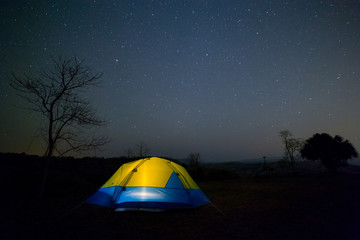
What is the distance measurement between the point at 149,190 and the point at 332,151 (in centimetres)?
3140

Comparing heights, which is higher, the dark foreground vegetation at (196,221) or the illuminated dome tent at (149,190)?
the illuminated dome tent at (149,190)

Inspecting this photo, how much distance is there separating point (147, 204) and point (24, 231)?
10.8 ft

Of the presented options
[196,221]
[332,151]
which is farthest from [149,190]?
[332,151]

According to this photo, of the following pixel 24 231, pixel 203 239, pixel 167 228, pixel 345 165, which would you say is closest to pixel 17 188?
pixel 24 231

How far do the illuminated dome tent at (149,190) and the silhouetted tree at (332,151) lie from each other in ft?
96.2

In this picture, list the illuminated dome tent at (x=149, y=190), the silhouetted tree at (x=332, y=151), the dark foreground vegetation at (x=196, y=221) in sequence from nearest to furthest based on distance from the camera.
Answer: the dark foreground vegetation at (x=196, y=221) < the illuminated dome tent at (x=149, y=190) < the silhouetted tree at (x=332, y=151)

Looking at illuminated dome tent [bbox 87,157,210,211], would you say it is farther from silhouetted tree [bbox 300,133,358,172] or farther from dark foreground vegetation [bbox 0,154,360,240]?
silhouetted tree [bbox 300,133,358,172]

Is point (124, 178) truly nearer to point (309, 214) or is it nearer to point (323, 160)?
point (309, 214)

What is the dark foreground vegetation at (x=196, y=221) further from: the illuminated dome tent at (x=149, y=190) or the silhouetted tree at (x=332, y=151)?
the silhouetted tree at (x=332, y=151)

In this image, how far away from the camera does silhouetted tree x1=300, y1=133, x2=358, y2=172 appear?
2908 cm

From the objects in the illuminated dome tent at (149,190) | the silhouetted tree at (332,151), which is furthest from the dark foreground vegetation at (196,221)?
the silhouetted tree at (332,151)

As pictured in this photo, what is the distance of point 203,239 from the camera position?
5.03 m

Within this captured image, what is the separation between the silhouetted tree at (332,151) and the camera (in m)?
29.1

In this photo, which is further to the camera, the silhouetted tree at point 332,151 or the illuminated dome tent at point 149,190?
the silhouetted tree at point 332,151
